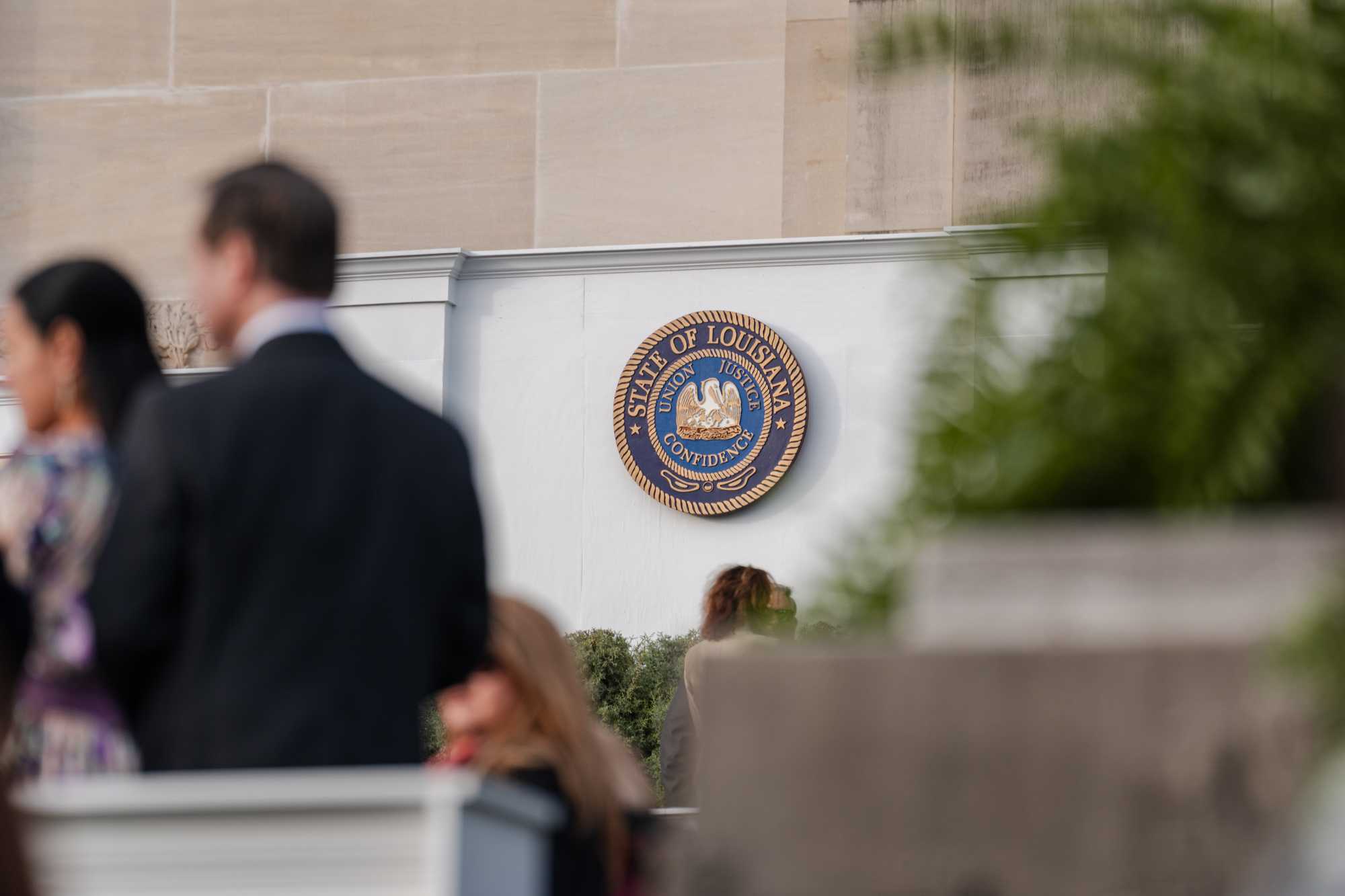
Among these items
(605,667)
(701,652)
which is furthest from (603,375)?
(701,652)

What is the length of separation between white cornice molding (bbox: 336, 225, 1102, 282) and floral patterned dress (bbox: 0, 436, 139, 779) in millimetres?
10082

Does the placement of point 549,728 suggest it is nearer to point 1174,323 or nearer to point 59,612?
point 59,612

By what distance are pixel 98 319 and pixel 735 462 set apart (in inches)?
390

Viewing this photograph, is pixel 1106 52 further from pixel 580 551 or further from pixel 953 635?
pixel 580 551

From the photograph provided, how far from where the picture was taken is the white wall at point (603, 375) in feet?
41.9

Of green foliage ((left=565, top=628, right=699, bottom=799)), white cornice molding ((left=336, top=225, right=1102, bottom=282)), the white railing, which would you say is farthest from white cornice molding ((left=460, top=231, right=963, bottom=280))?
the white railing

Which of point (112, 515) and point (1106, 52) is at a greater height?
point (1106, 52)

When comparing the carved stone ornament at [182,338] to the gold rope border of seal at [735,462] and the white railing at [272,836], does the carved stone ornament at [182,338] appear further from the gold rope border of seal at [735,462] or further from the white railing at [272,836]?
the white railing at [272,836]

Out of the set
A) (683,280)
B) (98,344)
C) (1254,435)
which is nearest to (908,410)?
(1254,435)

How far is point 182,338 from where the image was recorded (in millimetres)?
14008

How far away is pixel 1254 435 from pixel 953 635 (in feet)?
1.39

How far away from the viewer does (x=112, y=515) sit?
99.7 inches

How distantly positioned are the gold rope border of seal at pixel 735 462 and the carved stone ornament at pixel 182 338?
3.35m

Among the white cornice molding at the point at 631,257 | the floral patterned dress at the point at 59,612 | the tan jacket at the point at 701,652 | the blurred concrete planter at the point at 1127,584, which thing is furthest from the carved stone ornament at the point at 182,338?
the blurred concrete planter at the point at 1127,584
